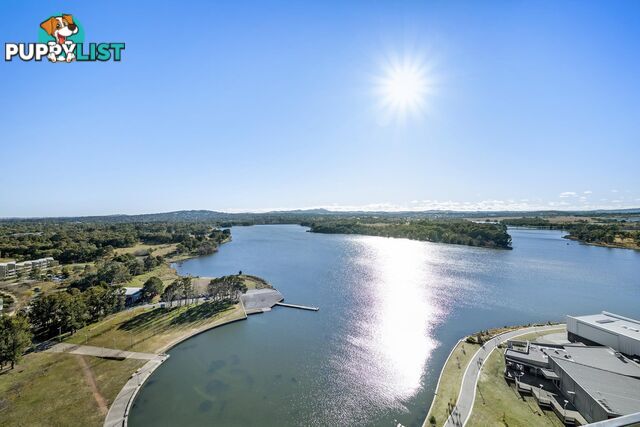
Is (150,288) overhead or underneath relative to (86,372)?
overhead

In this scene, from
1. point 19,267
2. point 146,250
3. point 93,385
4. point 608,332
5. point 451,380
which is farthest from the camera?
point 146,250

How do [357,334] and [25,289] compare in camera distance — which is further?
[25,289]

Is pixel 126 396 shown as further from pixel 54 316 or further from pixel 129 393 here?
pixel 54 316

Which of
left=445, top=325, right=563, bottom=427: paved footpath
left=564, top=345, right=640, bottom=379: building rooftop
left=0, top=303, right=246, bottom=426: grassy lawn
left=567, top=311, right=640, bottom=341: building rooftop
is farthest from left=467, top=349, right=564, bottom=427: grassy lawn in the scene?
left=0, top=303, right=246, bottom=426: grassy lawn

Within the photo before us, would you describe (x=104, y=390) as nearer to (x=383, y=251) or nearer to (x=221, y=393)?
(x=221, y=393)

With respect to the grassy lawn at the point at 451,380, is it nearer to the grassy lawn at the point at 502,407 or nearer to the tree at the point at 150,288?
the grassy lawn at the point at 502,407

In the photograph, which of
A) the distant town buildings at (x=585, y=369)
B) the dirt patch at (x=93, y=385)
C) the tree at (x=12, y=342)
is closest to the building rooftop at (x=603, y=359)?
the distant town buildings at (x=585, y=369)

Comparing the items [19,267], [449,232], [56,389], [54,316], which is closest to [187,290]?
[54,316]
